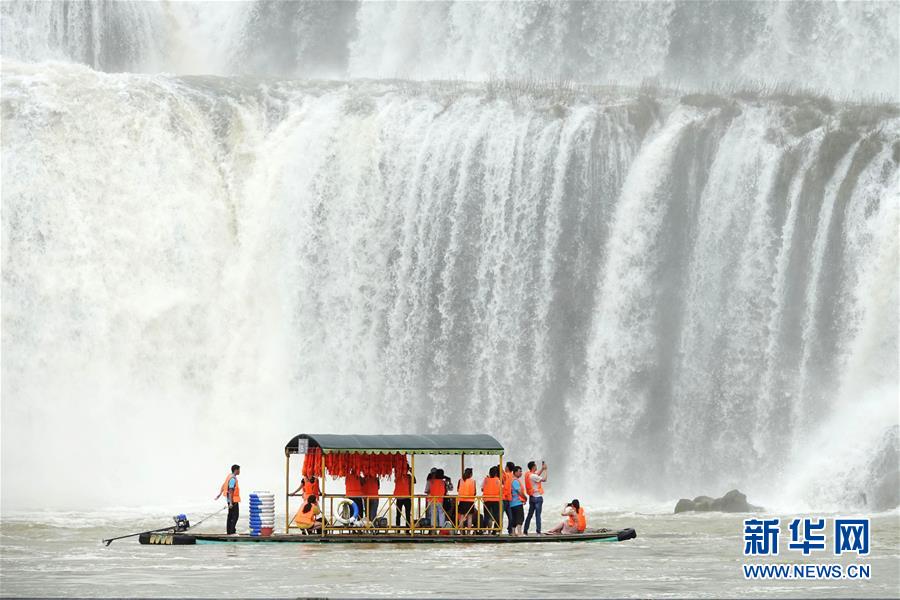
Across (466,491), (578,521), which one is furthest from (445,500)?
(578,521)

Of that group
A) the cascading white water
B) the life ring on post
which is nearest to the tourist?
the life ring on post

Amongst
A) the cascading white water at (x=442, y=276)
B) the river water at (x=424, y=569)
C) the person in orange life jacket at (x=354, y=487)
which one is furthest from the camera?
the cascading white water at (x=442, y=276)

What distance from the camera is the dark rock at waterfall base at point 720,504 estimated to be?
42938mm

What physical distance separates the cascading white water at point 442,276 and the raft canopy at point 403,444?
13854 millimetres

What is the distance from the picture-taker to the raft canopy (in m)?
33.9

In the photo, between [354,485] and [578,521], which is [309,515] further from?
[578,521]

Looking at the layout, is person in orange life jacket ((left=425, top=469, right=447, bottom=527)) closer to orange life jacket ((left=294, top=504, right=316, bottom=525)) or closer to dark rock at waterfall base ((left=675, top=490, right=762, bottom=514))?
orange life jacket ((left=294, top=504, right=316, bottom=525))

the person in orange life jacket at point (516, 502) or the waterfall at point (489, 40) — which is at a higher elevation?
the waterfall at point (489, 40)

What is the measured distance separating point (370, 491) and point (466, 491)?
1819 millimetres

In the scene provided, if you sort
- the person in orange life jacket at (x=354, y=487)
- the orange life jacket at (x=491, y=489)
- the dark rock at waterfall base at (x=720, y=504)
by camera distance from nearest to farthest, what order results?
the orange life jacket at (x=491, y=489) → the person in orange life jacket at (x=354, y=487) → the dark rock at waterfall base at (x=720, y=504)

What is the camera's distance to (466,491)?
34.7 meters

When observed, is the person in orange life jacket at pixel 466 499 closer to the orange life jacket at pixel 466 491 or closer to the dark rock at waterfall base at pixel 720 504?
the orange life jacket at pixel 466 491

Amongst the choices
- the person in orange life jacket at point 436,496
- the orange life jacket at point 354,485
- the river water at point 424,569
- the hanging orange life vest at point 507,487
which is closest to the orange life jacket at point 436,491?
the person in orange life jacket at point 436,496

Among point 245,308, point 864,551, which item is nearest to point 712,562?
point 864,551
